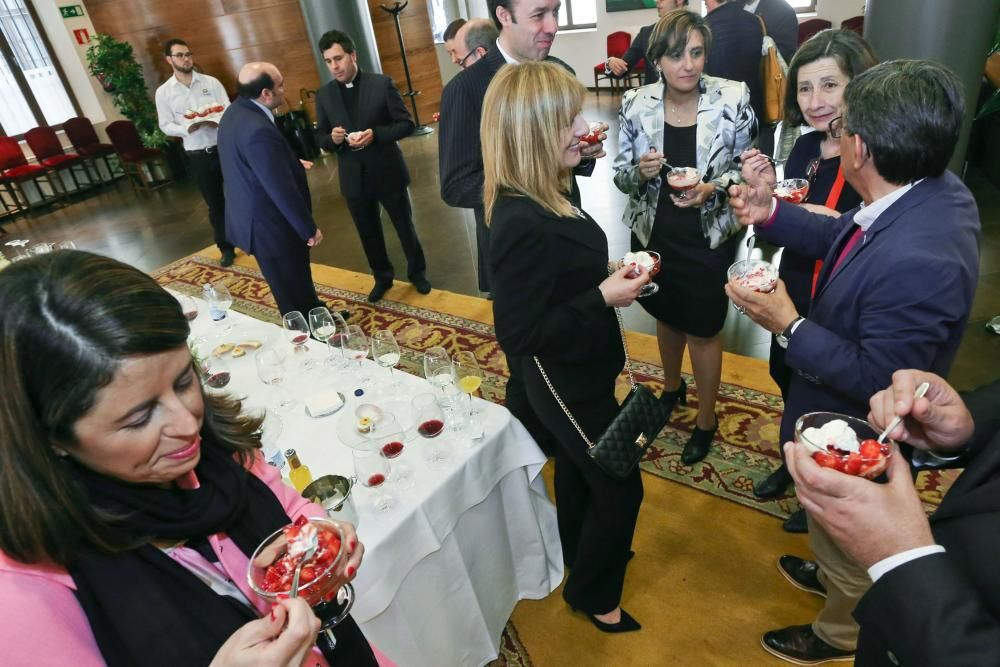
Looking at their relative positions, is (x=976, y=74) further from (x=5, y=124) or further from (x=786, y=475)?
(x=5, y=124)

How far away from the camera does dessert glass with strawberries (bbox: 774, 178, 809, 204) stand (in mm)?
2283

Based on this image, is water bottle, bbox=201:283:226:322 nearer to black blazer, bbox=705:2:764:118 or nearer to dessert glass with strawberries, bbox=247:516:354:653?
dessert glass with strawberries, bbox=247:516:354:653

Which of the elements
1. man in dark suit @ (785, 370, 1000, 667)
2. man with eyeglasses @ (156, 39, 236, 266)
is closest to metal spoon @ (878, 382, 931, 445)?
man in dark suit @ (785, 370, 1000, 667)

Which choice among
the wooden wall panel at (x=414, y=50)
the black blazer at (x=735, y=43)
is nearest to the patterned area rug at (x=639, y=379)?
the black blazer at (x=735, y=43)

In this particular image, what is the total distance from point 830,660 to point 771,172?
5.91 feet

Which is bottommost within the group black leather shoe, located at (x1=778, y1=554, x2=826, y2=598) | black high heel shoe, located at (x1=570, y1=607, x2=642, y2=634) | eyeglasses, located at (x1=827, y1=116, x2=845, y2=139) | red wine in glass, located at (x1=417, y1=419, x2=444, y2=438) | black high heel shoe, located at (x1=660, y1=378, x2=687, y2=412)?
black leather shoe, located at (x1=778, y1=554, x2=826, y2=598)

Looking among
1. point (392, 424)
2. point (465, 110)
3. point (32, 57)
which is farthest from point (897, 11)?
point (32, 57)

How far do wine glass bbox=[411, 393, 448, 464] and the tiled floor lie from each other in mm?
2460

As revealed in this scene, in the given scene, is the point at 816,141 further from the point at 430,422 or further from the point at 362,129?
the point at 362,129

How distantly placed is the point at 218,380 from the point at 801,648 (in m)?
2.39

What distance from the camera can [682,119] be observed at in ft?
8.35

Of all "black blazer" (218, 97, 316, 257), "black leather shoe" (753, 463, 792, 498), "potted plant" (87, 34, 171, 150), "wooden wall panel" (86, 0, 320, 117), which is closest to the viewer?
"black leather shoe" (753, 463, 792, 498)

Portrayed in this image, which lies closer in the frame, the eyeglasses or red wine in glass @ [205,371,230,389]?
the eyeglasses

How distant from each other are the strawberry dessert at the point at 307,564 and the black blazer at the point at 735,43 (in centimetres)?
356
